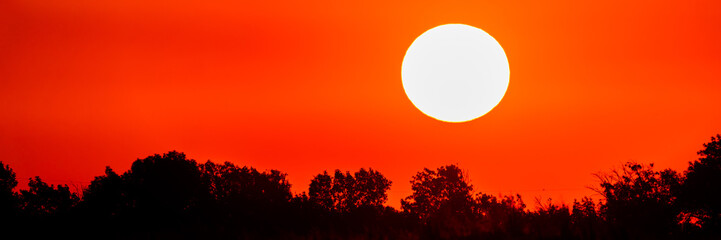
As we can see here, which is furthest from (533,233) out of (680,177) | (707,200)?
(680,177)

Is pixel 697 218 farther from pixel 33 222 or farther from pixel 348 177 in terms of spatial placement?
pixel 33 222

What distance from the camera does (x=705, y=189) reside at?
8844 centimetres

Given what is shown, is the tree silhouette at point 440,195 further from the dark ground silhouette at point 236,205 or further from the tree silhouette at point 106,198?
the tree silhouette at point 106,198

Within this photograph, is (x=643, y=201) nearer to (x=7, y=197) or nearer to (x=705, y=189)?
(x=705, y=189)

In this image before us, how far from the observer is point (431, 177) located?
5266 inches

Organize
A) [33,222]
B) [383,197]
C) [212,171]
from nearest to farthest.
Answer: [33,222]
[212,171]
[383,197]

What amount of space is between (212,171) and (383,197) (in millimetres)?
26452

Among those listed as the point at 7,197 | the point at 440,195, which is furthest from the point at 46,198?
the point at 440,195

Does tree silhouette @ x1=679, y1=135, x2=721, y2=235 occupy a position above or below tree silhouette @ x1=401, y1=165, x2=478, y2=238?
below

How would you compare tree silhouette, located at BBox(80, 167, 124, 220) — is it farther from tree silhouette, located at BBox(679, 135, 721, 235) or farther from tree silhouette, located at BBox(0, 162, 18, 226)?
tree silhouette, located at BBox(679, 135, 721, 235)

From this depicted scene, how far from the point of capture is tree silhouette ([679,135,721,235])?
8706 centimetres

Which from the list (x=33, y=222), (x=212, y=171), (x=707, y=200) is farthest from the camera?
(x=212, y=171)

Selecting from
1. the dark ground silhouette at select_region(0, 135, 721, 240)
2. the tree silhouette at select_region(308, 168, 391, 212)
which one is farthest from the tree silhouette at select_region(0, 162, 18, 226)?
the tree silhouette at select_region(308, 168, 391, 212)

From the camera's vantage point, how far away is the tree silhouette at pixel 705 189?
8706cm
